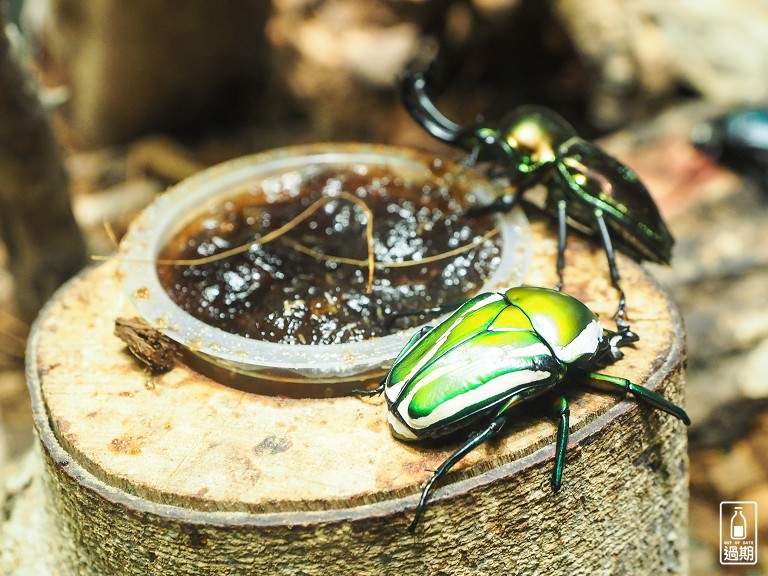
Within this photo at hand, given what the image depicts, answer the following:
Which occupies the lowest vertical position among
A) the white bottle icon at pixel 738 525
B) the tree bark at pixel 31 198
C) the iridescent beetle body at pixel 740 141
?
the white bottle icon at pixel 738 525

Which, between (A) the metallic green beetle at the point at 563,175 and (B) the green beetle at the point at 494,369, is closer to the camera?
(B) the green beetle at the point at 494,369

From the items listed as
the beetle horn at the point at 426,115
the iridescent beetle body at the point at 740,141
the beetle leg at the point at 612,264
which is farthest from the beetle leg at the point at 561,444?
the iridescent beetle body at the point at 740,141

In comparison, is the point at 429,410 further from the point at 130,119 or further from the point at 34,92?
the point at 130,119

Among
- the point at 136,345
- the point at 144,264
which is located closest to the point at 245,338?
the point at 136,345

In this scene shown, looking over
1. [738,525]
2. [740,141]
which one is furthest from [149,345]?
[740,141]

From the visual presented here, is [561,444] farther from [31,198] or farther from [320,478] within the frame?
[31,198]

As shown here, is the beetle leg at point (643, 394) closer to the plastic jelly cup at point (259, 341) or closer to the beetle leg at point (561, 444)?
the beetle leg at point (561, 444)
